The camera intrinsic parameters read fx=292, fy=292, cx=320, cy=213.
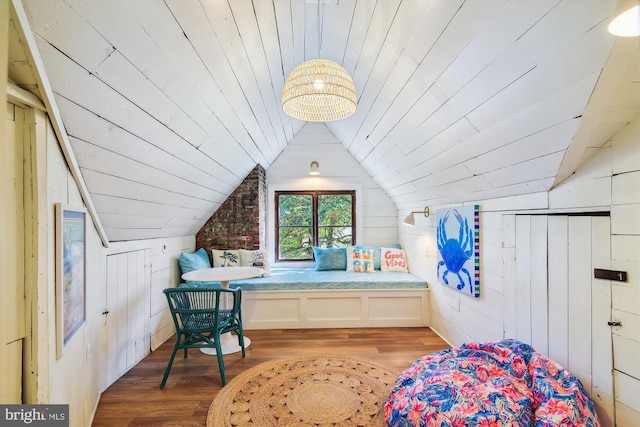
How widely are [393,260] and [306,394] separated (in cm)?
226

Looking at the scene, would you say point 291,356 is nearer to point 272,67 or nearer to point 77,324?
point 77,324

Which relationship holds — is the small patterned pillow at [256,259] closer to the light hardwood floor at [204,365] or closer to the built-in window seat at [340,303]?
the built-in window seat at [340,303]

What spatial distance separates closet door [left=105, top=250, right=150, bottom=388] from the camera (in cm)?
223

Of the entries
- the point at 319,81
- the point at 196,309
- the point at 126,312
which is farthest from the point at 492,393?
the point at 126,312

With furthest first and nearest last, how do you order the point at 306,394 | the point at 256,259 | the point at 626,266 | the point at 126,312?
the point at 256,259 < the point at 126,312 < the point at 306,394 < the point at 626,266

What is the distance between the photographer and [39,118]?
1.15 meters

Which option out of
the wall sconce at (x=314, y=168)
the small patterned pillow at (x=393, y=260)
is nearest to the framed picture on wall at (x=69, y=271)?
the wall sconce at (x=314, y=168)

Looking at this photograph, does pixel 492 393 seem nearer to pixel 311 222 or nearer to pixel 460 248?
pixel 460 248

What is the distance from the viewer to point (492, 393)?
1.56m

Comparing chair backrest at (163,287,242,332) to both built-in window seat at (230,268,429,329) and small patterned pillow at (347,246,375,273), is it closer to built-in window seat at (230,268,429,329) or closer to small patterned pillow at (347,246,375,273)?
built-in window seat at (230,268,429,329)

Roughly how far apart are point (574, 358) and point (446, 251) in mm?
1362

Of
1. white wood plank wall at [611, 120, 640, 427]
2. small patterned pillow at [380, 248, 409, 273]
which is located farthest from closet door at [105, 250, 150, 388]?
white wood plank wall at [611, 120, 640, 427]

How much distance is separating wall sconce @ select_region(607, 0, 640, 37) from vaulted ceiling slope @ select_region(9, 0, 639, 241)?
A: 0.04 metres

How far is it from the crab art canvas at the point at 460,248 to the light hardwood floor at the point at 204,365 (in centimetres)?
73
